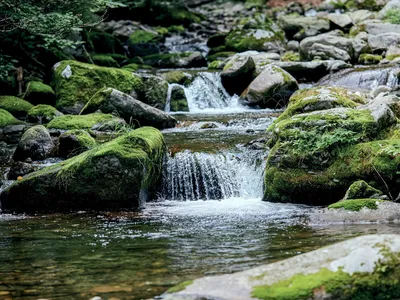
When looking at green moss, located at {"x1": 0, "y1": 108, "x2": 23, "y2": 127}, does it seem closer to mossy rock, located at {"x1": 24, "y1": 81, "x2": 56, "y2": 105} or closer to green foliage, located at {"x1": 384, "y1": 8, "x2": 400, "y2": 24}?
mossy rock, located at {"x1": 24, "y1": 81, "x2": 56, "y2": 105}

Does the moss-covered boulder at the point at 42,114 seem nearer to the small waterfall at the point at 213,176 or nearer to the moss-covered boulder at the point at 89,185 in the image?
the small waterfall at the point at 213,176

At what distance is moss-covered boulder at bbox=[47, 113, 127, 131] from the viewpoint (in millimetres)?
13010

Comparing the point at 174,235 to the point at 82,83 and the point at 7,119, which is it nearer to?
the point at 7,119

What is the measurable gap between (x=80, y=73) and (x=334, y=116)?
9379 millimetres

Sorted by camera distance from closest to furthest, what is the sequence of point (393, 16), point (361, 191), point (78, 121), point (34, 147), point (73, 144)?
point (361, 191) < point (73, 144) < point (34, 147) < point (78, 121) < point (393, 16)

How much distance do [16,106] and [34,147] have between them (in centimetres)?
468

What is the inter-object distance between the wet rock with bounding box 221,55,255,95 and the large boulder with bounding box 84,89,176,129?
4.46m

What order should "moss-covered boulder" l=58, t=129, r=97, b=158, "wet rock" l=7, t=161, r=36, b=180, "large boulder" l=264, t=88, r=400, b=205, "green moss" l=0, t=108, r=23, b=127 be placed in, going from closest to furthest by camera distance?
"large boulder" l=264, t=88, r=400, b=205, "wet rock" l=7, t=161, r=36, b=180, "moss-covered boulder" l=58, t=129, r=97, b=158, "green moss" l=0, t=108, r=23, b=127

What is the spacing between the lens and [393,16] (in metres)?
26.4

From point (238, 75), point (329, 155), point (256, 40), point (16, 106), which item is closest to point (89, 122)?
point (16, 106)

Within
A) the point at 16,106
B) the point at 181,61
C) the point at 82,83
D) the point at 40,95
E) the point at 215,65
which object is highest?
the point at 181,61

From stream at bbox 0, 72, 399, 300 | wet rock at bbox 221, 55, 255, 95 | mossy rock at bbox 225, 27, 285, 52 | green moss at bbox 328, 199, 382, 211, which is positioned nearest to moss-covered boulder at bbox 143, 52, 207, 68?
mossy rock at bbox 225, 27, 285, 52

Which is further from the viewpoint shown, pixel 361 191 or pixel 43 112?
pixel 43 112

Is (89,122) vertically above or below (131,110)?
below
